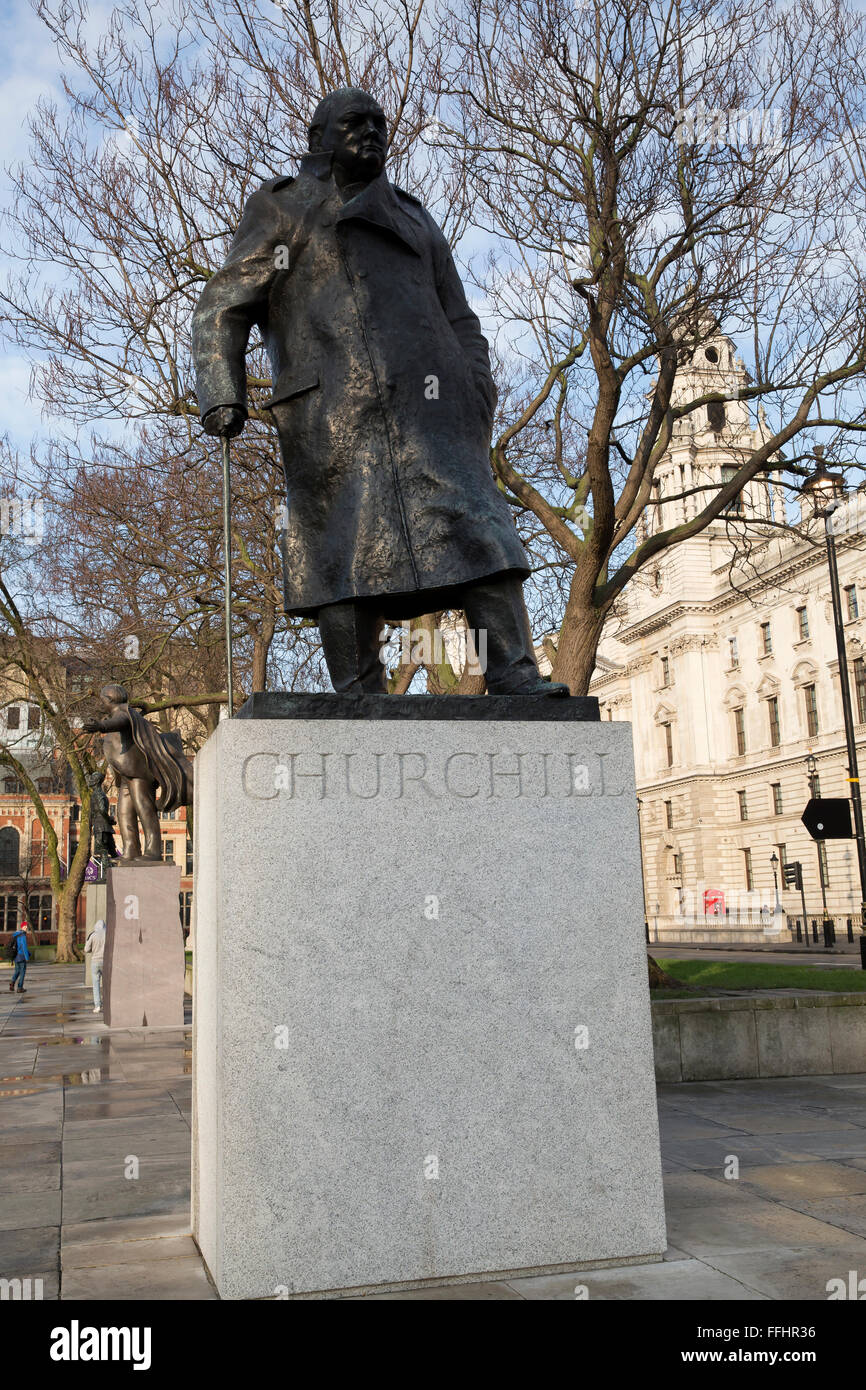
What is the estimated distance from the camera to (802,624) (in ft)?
204

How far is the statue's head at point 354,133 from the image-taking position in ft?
16.1

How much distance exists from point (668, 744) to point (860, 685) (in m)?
25.5

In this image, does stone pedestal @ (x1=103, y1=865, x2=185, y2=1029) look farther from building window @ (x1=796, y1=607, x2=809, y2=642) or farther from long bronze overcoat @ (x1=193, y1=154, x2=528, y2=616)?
building window @ (x1=796, y1=607, x2=809, y2=642)

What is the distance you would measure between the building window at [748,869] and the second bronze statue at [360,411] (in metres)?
68.0

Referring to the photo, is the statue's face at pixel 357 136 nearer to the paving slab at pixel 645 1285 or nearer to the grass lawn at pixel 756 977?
the paving slab at pixel 645 1285

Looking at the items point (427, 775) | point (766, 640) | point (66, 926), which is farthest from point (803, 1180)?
point (766, 640)

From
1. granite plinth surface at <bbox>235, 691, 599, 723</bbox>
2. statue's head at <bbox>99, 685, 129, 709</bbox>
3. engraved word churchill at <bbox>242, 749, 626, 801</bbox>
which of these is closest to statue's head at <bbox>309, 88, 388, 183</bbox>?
granite plinth surface at <bbox>235, 691, 599, 723</bbox>

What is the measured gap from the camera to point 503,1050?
4234 mm

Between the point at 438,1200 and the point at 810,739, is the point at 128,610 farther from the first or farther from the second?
the point at 810,739

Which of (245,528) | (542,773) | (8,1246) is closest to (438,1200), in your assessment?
(542,773)

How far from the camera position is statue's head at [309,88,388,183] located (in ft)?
16.1

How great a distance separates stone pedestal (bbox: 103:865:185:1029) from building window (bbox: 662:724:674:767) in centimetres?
6527

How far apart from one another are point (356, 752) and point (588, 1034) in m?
1.35

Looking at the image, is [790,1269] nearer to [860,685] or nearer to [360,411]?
[360,411]
